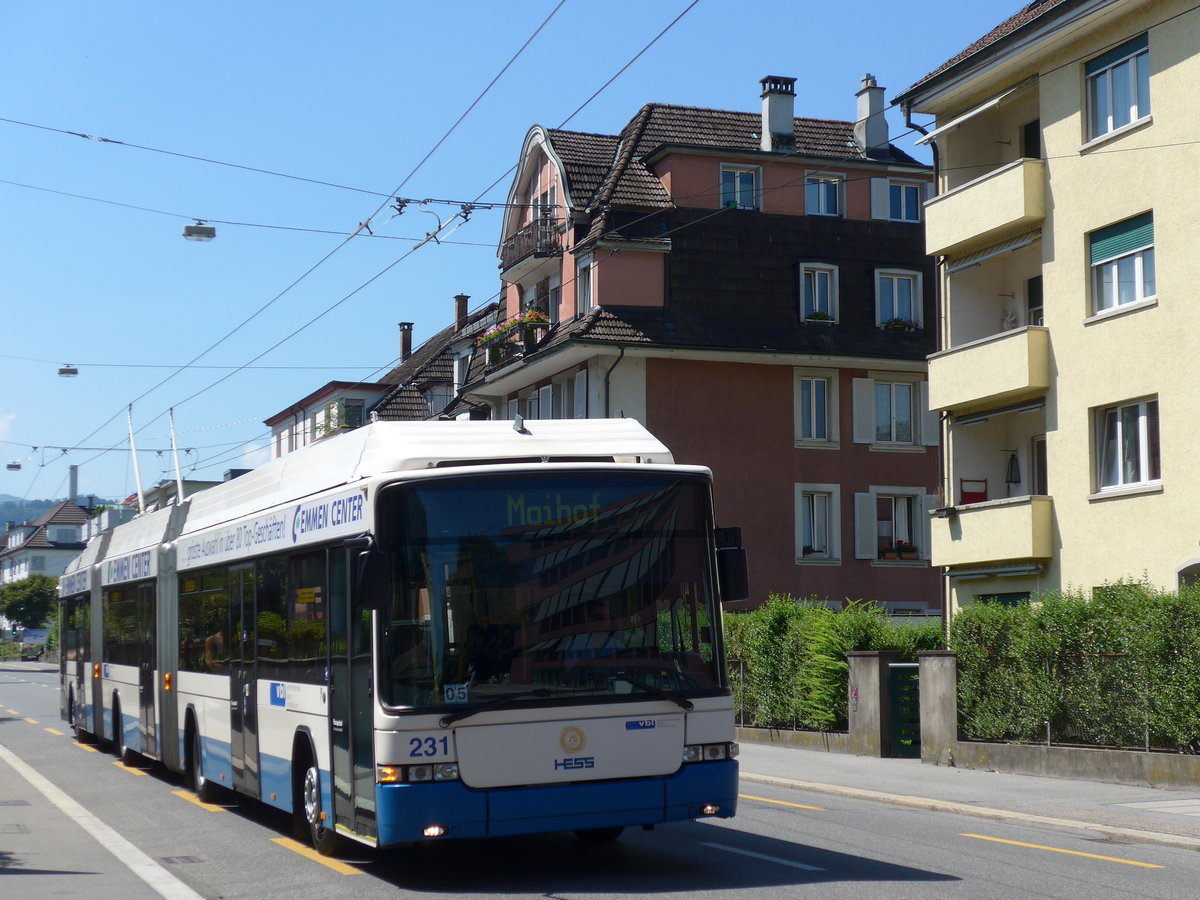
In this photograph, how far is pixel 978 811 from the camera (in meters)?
15.7

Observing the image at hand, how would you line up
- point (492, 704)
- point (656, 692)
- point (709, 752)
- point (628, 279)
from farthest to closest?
1. point (628, 279)
2. point (709, 752)
3. point (656, 692)
4. point (492, 704)

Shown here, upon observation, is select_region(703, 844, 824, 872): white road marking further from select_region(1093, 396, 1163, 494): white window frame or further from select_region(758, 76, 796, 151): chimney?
select_region(758, 76, 796, 151): chimney

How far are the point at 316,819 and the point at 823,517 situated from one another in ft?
104

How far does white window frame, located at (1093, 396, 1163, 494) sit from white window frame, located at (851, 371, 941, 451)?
17.1 m

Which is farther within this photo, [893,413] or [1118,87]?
[893,413]

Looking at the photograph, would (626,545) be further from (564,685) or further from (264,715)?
(264,715)

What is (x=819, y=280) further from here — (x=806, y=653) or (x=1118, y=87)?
(x=806, y=653)

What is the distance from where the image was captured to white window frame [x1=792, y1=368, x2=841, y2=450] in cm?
4288

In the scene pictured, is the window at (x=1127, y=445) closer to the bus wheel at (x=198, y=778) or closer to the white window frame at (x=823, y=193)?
the bus wheel at (x=198, y=778)

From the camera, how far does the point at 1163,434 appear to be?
79.9 feet

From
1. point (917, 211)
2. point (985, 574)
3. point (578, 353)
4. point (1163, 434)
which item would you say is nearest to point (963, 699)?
point (1163, 434)

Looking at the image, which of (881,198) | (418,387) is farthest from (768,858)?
(418,387)

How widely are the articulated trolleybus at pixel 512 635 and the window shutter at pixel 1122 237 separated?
15.6m

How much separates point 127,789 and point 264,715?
5.55 m
